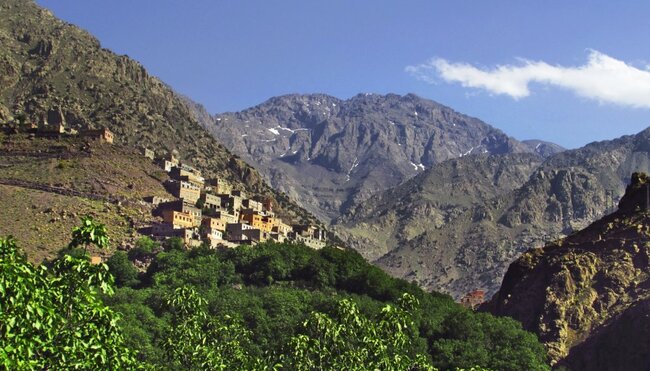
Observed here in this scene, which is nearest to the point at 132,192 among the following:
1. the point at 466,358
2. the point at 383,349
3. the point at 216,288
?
the point at 216,288

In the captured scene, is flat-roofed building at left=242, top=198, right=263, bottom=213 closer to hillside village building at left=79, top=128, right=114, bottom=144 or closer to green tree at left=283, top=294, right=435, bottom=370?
hillside village building at left=79, top=128, right=114, bottom=144

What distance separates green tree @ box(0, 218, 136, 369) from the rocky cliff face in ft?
268

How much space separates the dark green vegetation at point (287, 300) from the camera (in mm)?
78875

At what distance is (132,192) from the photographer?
140875 mm

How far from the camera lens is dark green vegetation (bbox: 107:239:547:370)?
78875 millimetres

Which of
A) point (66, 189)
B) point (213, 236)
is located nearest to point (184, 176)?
point (66, 189)

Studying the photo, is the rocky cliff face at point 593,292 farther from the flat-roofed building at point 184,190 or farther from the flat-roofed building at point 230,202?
the flat-roofed building at point 184,190

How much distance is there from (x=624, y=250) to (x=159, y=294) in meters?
60.1

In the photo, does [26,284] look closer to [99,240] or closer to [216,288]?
[99,240]

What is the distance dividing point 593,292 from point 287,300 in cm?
4055

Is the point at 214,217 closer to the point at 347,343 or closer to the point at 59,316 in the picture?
the point at 347,343

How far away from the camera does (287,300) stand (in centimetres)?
9112

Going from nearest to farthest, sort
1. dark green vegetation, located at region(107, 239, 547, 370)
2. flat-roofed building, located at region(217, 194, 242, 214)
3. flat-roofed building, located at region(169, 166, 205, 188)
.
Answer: dark green vegetation, located at region(107, 239, 547, 370) → flat-roofed building, located at region(217, 194, 242, 214) → flat-roofed building, located at region(169, 166, 205, 188)

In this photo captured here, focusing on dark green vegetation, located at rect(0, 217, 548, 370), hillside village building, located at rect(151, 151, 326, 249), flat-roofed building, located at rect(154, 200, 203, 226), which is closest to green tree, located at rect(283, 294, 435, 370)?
dark green vegetation, located at rect(0, 217, 548, 370)
